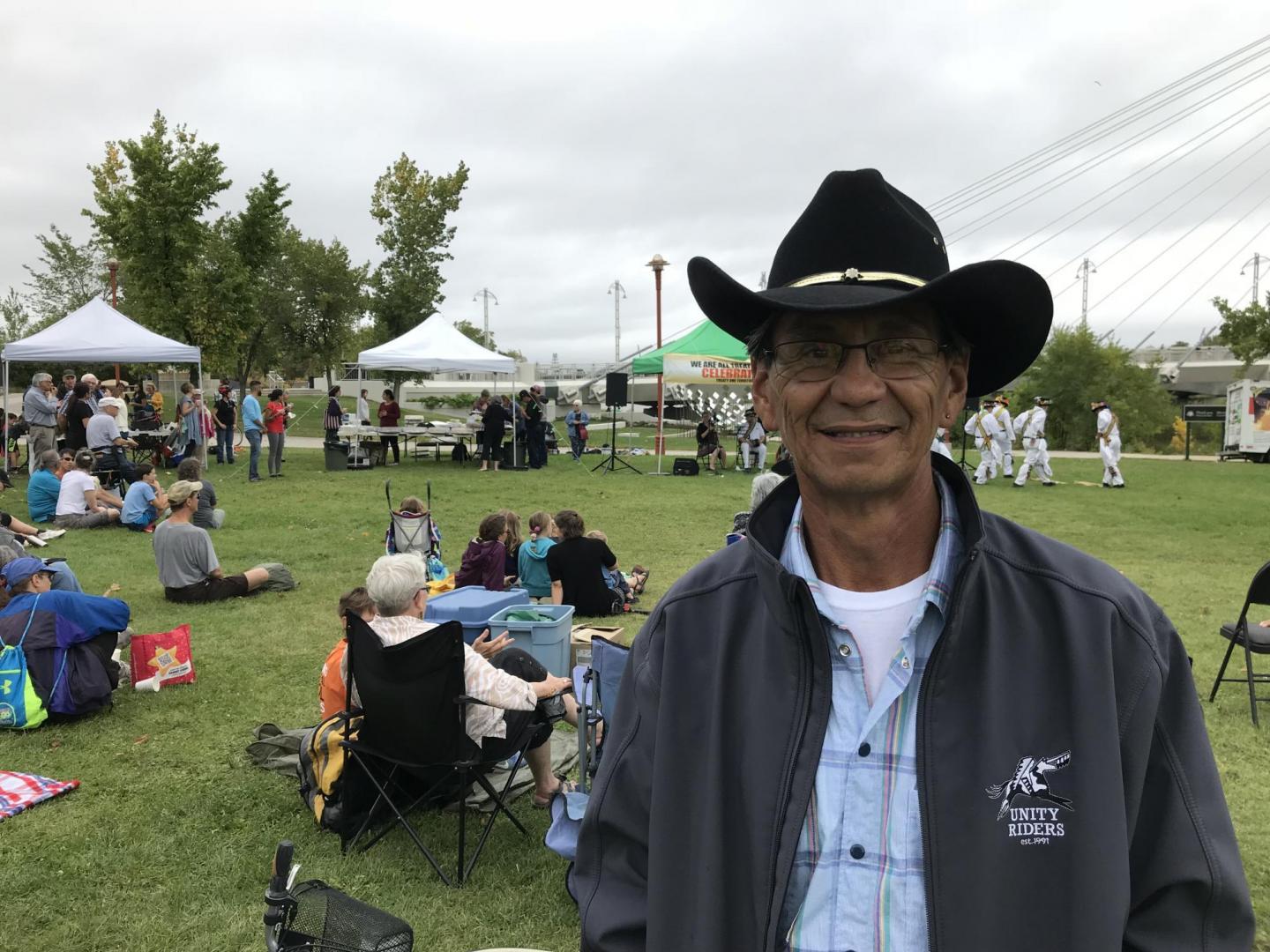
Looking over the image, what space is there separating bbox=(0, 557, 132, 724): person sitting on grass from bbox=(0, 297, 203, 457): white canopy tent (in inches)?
519

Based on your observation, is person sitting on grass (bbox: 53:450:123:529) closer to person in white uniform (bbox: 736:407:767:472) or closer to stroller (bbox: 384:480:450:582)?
stroller (bbox: 384:480:450:582)

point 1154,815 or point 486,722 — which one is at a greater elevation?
point 1154,815

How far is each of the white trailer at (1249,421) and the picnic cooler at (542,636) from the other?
25.5 m

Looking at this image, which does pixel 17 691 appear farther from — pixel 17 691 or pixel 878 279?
pixel 878 279

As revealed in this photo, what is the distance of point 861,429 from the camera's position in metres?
1.49

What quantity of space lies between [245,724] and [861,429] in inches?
218

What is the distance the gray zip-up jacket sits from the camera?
1279 mm

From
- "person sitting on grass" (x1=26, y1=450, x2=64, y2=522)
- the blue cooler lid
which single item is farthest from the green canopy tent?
the blue cooler lid

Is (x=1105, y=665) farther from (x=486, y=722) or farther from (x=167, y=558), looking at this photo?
(x=167, y=558)

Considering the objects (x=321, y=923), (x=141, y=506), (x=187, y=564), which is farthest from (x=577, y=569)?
(x=141, y=506)

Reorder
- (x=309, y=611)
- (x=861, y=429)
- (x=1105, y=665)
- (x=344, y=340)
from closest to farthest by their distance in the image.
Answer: (x=1105, y=665), (x=861, y=429), (x=309, y=611), (x=344, y=340)

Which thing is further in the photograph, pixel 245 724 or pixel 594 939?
pixel 245 724

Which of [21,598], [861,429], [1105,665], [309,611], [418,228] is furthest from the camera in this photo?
[418,228]

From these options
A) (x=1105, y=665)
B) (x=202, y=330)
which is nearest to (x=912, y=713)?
(x=1105, y=665)
